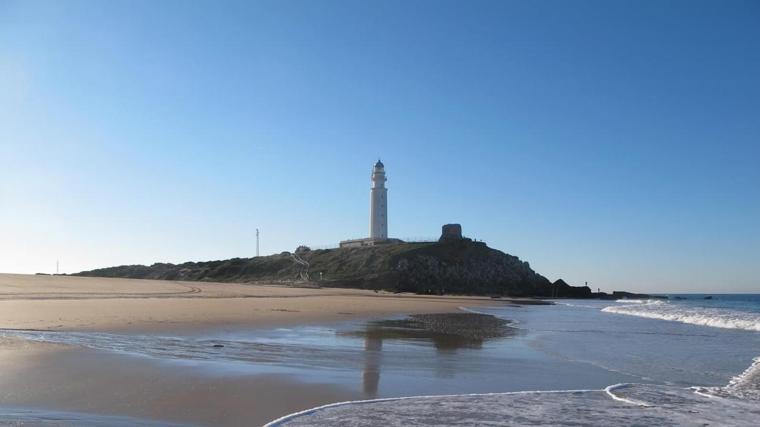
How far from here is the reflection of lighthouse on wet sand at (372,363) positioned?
8048 mm

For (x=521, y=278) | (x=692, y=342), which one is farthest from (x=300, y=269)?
(x=692, y=342)

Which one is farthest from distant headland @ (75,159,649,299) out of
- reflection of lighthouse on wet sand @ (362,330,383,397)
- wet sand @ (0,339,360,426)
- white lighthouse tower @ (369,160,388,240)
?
wet sand @ (0,339,360,426)

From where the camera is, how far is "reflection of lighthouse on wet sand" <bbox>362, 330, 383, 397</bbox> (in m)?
8.05

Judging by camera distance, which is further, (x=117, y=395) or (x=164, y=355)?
(x=164, y=355)

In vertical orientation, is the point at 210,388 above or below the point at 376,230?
below

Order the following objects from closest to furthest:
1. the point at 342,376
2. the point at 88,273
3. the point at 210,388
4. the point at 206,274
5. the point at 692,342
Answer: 1. the point at 210,388
2. the point at 342,376
3. the point at 692,342
4. the point at 206,274
5. the point at 88,273

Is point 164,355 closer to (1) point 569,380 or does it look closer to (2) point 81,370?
(2) point 81,370

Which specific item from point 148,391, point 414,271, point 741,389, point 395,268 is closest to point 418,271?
point 414,271

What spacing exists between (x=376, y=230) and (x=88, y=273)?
6039 centimetres

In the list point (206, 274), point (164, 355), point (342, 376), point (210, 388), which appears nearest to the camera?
point (210, 388)

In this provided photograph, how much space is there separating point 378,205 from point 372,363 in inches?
2838

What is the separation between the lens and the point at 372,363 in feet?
33.7

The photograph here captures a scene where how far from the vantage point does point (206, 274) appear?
270 feet

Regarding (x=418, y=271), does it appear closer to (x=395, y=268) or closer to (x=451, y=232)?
(x=395, y=268)
